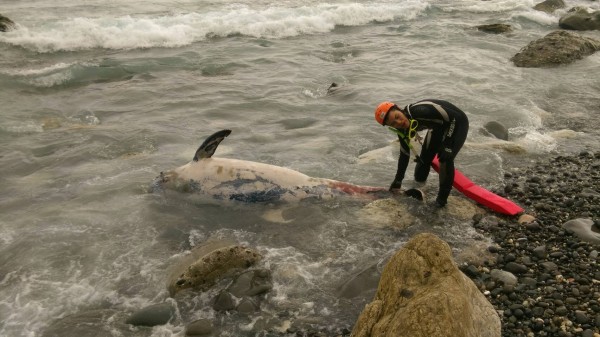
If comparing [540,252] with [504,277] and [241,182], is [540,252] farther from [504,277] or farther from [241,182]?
[241,182]

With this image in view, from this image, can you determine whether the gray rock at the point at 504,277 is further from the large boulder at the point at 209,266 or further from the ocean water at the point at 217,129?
the large boulder at the point at 209,266

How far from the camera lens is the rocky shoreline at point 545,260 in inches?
206

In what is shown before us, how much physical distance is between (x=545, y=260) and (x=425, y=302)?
297 cm

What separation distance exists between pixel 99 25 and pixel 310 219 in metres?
15.8

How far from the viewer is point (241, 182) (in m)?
8.02

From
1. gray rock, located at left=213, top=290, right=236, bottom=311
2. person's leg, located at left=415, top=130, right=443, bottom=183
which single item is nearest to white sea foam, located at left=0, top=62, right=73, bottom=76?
person's leg, located at left=415, top=130, right=443, bottom=183

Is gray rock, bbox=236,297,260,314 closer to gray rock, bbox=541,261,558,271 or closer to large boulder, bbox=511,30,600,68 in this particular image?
gray rock, bbox=541,261,558,271

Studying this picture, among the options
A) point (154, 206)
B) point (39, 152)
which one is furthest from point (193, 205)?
point (39, 152)

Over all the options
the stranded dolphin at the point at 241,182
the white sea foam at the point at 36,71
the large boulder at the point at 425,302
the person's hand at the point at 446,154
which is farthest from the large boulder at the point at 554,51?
the white sea foam at the point at 36,71

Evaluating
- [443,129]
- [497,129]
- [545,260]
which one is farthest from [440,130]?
[497,129]

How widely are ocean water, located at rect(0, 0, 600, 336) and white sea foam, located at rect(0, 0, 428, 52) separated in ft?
0.34

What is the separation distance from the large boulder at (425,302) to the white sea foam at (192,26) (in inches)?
657

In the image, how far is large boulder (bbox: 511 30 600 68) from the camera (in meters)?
16.4

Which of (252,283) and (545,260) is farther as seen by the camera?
(545,260)
